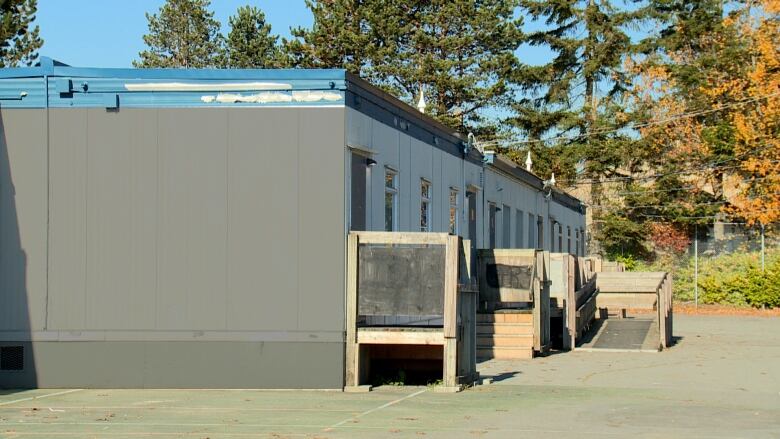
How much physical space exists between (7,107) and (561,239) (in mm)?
29654

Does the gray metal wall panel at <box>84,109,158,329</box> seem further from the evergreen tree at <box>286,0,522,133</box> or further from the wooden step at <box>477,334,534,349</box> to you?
the evergreen tree at <box>286,0,522,133</box>

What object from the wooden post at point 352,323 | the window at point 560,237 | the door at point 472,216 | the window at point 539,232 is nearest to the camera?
the wooden post at point 352,323

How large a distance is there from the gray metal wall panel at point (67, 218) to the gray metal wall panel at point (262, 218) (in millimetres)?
2087

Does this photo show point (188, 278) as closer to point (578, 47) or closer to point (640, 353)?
point (640, 353)

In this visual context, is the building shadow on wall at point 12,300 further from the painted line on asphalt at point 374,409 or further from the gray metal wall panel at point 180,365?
the painted line on asphalt at point 374,409

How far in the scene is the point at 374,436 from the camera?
36.6 ft

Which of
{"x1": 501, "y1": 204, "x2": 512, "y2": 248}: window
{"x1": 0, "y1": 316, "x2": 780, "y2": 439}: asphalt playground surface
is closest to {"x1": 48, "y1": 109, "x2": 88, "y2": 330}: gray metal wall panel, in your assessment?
{"x1": 0, "y1": 316, "x2": 780, "y2": 439}: asphalt playground surface

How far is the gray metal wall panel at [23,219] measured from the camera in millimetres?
16312

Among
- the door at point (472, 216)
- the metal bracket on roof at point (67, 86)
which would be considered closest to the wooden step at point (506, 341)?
the door at point (472, 216)

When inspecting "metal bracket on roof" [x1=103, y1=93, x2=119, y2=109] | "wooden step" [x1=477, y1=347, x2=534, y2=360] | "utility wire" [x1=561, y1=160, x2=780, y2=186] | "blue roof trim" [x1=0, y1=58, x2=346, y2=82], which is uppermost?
"utility wire" [x1=561, y1=160, x2=780, y2=186]

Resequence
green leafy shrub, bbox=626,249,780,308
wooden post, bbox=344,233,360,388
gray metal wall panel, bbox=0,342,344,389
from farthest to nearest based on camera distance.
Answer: green leafy shrub, bbox=626,249,780,308 < gray metal wall panel, bbox=0,342,344,389 < wooden post, bbox=344,233,360,388

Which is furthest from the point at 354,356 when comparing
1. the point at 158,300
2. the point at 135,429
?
the point at 135,429

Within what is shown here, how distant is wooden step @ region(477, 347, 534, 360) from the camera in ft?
70.6

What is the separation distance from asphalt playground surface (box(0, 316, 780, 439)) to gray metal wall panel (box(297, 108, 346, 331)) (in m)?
1.23
